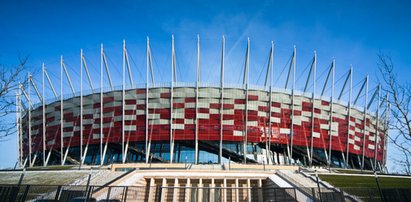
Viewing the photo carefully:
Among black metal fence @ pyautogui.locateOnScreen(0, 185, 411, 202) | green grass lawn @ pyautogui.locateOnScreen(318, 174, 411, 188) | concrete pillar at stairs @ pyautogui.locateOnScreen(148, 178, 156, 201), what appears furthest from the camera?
green grass lawn @ pyautogui.locateOnScreen(318, 174, 411, 188)

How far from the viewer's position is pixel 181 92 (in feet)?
198

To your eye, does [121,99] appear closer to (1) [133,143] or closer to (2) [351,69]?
(1) [133,143]

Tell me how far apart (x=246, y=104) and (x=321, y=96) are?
18.6 m

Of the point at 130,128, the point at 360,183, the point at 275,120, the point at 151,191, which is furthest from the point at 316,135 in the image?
the point at 151,191

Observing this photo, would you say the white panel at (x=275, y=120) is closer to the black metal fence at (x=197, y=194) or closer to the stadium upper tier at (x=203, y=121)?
the stadium upper tier at (x=203, y=121)

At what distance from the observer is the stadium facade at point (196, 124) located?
59094mm

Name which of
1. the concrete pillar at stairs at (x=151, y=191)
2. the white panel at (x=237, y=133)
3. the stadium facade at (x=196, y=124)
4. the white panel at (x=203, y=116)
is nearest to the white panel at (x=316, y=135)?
the stadium facade at (x=196, y=124)

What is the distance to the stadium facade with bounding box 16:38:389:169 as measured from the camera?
2327 inches

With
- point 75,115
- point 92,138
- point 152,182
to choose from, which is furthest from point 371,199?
point 75,115

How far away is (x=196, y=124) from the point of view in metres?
58.0

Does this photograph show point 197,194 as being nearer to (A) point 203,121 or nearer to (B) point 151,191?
(B) point 151,191

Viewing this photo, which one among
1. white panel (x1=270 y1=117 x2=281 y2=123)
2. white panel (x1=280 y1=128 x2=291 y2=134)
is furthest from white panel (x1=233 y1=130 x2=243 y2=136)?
white panel (x1=280 y1=128 x2=291 y2=134)

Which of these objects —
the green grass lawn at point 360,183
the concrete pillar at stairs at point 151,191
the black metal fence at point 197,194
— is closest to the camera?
the black metal fence at point 197,194

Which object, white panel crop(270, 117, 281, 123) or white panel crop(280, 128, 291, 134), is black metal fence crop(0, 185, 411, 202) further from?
white panel crop(280, 128, 291, 134)
